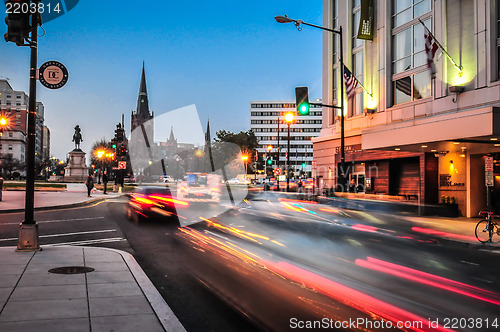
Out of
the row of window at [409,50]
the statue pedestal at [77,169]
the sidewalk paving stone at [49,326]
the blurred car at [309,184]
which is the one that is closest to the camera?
the sidewalk paving stone at [49,326]

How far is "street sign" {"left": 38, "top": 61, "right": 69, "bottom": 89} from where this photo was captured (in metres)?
10.7

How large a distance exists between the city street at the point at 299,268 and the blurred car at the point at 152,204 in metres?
0.46

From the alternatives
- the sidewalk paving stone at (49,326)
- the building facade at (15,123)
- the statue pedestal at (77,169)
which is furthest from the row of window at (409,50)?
the building facade at (15,123)

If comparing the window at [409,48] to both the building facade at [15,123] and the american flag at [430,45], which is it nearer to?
the american flag at [430,45]

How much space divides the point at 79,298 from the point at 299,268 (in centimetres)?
470

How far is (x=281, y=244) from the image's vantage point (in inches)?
496

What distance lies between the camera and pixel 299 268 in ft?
30.3

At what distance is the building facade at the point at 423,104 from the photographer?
21266 mm

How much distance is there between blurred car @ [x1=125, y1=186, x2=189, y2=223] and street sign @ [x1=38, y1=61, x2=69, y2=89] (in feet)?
26.0

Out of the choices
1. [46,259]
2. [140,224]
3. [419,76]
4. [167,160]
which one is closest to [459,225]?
[419,76]

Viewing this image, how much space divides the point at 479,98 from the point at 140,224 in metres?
18.6

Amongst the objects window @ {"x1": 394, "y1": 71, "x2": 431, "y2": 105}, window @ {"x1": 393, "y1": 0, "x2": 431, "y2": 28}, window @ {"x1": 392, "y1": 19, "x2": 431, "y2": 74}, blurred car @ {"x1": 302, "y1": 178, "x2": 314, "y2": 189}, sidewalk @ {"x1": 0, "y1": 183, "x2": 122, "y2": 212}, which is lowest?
sidewalk @ {"x1": 0, "y1": 183, "x2": 122, "y2": 212}

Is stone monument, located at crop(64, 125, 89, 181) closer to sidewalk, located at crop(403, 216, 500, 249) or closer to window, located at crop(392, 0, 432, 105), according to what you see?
window, located at crop(392, 0, 432, 105)

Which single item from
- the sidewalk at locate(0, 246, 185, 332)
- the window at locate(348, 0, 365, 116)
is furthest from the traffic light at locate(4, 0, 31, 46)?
the window at locate(348, 0, 365, 116)
